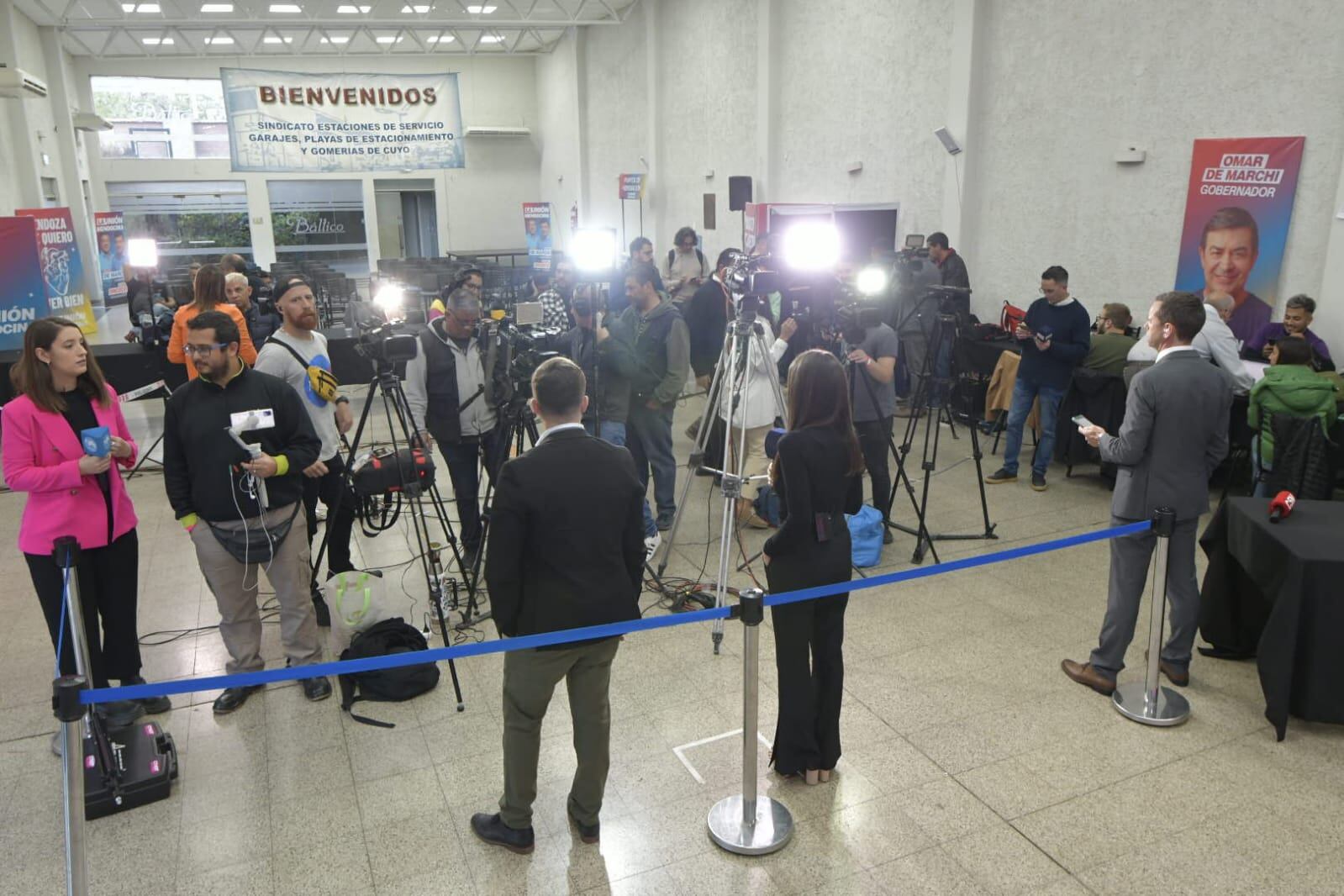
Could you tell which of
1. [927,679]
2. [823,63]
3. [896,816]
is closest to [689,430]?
[927,679]

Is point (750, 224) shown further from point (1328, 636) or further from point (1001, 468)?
point (1328, 636)

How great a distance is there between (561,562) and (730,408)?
1.96 meters

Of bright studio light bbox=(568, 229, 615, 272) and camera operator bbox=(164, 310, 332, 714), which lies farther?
bright studio light bbox=(568, 229, 615, 272)

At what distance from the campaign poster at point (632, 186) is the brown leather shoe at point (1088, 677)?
1294 cm

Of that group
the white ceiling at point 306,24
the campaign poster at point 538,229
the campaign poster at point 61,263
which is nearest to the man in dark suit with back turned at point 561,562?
the campaign poster at point 61,263

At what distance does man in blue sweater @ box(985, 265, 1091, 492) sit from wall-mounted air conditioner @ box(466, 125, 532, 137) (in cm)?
1768

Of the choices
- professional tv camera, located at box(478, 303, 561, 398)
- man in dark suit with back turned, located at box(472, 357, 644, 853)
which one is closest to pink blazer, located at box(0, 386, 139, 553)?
professional tv camera, located at box(478, 303, 561, 398)

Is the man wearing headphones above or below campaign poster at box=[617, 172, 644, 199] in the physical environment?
below

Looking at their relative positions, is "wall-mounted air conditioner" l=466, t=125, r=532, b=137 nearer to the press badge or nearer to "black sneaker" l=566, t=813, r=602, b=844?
the press badge

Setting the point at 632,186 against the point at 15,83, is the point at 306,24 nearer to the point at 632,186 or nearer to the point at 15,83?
the point at 15,83

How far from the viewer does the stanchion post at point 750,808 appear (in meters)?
2.56

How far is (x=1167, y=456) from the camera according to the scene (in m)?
3.36

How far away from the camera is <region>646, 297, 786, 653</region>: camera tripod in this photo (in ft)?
13.0

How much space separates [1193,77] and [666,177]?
9.88 m
